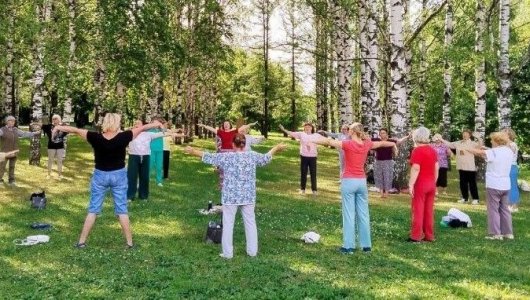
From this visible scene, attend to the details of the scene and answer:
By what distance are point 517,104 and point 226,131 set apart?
24087 mm

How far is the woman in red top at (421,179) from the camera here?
10633 millimetres

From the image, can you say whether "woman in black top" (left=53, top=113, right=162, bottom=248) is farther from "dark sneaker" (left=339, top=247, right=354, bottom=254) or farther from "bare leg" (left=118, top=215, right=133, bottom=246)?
"dark sneaker" (left=339, top=247, right=354, bottom=254)

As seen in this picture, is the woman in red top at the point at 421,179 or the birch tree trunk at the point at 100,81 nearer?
the woman in red top at the point at 421,179

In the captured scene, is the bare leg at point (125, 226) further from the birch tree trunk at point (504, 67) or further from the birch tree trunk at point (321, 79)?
the birch tree trunk at point (321, 79)

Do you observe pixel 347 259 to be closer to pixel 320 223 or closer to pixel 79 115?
pixel 320 223

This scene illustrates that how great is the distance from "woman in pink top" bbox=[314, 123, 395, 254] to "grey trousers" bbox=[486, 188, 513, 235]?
296 cm

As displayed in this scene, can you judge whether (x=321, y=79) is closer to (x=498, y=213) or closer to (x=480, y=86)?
(x=480, y=86)

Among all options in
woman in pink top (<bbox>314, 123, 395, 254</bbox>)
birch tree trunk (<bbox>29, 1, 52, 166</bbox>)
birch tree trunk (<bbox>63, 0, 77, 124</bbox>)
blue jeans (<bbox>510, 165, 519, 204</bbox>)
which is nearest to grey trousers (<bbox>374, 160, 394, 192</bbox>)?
blue jeans (<bbox>510, 165, 519, 204</bbox>)

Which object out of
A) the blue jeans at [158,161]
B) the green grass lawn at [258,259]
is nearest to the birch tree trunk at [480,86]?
the green grass lawn at [258,259]

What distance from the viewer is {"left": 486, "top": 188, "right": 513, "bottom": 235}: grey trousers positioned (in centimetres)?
1111

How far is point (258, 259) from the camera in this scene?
30.0 ft

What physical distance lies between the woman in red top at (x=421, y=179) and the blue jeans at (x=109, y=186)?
5.23 metres

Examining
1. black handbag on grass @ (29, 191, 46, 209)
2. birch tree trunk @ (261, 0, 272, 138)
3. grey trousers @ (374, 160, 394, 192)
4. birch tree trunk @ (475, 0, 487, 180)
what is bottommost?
black handbag on grass @ (29, 191, 46, 209)

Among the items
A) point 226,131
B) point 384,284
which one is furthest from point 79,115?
point 384,284
